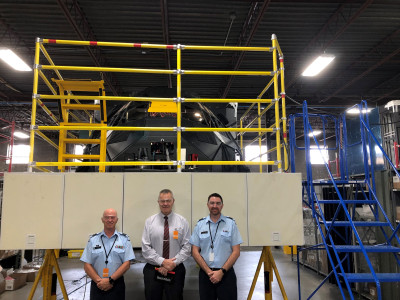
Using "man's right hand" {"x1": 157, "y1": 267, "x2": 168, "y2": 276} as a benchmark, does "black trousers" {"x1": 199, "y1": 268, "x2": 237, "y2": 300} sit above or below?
below

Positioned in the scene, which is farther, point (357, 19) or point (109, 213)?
point (357, 19)

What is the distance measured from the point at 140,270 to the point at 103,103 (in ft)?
22.0

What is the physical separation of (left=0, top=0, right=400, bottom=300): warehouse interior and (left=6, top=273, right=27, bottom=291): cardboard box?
0.40 feet

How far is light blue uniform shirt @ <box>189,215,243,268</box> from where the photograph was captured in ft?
12.4

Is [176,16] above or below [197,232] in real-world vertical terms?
above

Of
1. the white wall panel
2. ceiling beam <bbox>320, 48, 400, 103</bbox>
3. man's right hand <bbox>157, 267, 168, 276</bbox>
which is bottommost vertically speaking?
man's right hand <bbox>157, 267, 168, 276</bbox>

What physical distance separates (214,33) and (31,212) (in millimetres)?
8561

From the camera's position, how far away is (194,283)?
819 centimetres

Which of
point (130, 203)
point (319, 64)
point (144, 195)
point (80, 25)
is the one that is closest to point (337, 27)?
point (319, 64)

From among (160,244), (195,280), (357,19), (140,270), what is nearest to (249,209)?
(160,244)

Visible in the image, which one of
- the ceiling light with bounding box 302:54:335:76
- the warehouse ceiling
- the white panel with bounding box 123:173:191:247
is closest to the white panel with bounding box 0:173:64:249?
the white panel with bounding box 123:173:191:247

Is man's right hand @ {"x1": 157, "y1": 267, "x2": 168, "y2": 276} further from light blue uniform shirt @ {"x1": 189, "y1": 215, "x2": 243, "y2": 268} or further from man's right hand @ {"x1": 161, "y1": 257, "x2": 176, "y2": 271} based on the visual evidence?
light blue uniform shirt @ {"x1": 189, "y1": 215, "x2": 243, "y2": 268}

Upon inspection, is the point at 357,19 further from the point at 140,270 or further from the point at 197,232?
the point at 140,270

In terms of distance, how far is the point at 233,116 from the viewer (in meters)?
8.23
